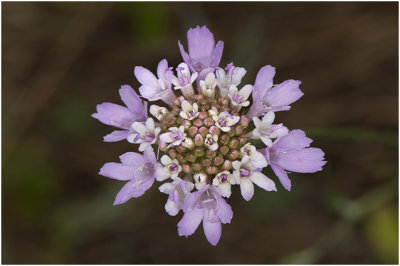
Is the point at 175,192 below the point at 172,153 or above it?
below

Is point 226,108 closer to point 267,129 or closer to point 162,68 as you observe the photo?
point 267,129

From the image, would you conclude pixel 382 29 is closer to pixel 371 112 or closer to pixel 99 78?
pixel 371 112

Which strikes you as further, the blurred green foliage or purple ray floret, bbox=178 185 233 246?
the blurred green foliage

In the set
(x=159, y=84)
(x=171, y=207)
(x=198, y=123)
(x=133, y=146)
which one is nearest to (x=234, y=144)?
(x=198, y=123)

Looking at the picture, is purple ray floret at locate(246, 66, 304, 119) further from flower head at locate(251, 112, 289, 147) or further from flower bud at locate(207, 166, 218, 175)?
flower bud at locate(207, 166, 218, 175)

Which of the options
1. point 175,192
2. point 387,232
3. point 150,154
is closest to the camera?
point 175,192

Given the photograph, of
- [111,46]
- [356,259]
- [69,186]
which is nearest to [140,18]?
[111,46]

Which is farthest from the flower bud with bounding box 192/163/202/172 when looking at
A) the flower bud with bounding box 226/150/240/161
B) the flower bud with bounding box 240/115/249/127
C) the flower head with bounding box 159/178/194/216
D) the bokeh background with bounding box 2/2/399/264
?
the bokeh background with bounding box 2/2/399/264
